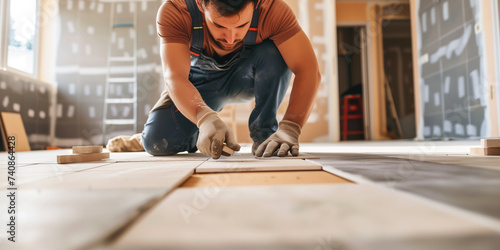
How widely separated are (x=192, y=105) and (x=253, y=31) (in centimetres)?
53

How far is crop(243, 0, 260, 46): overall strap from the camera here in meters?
1.44

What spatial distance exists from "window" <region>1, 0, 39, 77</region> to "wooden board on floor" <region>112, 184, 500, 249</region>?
161 inches

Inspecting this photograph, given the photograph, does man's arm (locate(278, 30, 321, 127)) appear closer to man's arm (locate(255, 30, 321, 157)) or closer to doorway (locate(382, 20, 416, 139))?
man's arm (locate(255, 30, 321, 157))

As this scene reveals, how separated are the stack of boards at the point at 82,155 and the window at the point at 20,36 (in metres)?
2.99

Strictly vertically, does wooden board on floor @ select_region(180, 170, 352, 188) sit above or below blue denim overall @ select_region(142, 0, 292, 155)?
below

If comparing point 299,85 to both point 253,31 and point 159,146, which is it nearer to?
point 253,31

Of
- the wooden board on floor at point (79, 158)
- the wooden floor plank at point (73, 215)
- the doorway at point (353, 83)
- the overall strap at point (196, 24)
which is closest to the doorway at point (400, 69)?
the doorway at point (353, 83)

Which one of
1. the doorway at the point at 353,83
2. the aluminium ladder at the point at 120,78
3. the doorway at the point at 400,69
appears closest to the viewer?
the aluminium ladder at the point at 120,78

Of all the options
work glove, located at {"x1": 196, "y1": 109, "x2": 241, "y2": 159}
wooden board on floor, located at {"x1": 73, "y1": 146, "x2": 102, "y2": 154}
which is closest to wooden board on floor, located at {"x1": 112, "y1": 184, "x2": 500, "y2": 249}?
work glove, located at {"x1": 196, "y1": 109, "x2": 241, "y2": 159}

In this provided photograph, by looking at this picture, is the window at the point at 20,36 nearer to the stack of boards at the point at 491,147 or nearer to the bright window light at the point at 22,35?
the bright window light at the point at 22,35

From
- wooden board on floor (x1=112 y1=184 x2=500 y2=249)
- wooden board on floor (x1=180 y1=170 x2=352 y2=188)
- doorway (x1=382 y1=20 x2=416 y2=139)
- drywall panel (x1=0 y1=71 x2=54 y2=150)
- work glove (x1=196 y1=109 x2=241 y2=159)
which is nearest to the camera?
wooden board on floor (x1=112 y1=184 x2=500 y2=249)

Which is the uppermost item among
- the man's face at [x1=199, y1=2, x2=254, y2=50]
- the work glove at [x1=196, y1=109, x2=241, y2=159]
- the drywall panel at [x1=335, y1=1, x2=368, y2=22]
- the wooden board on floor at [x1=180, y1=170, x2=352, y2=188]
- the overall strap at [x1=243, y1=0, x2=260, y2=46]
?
the drywall panel at [x1=335, y1=1, x2=368, y2=22]

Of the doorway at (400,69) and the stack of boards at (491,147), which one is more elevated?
the doorway at (400,69)

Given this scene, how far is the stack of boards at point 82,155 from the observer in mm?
1149
